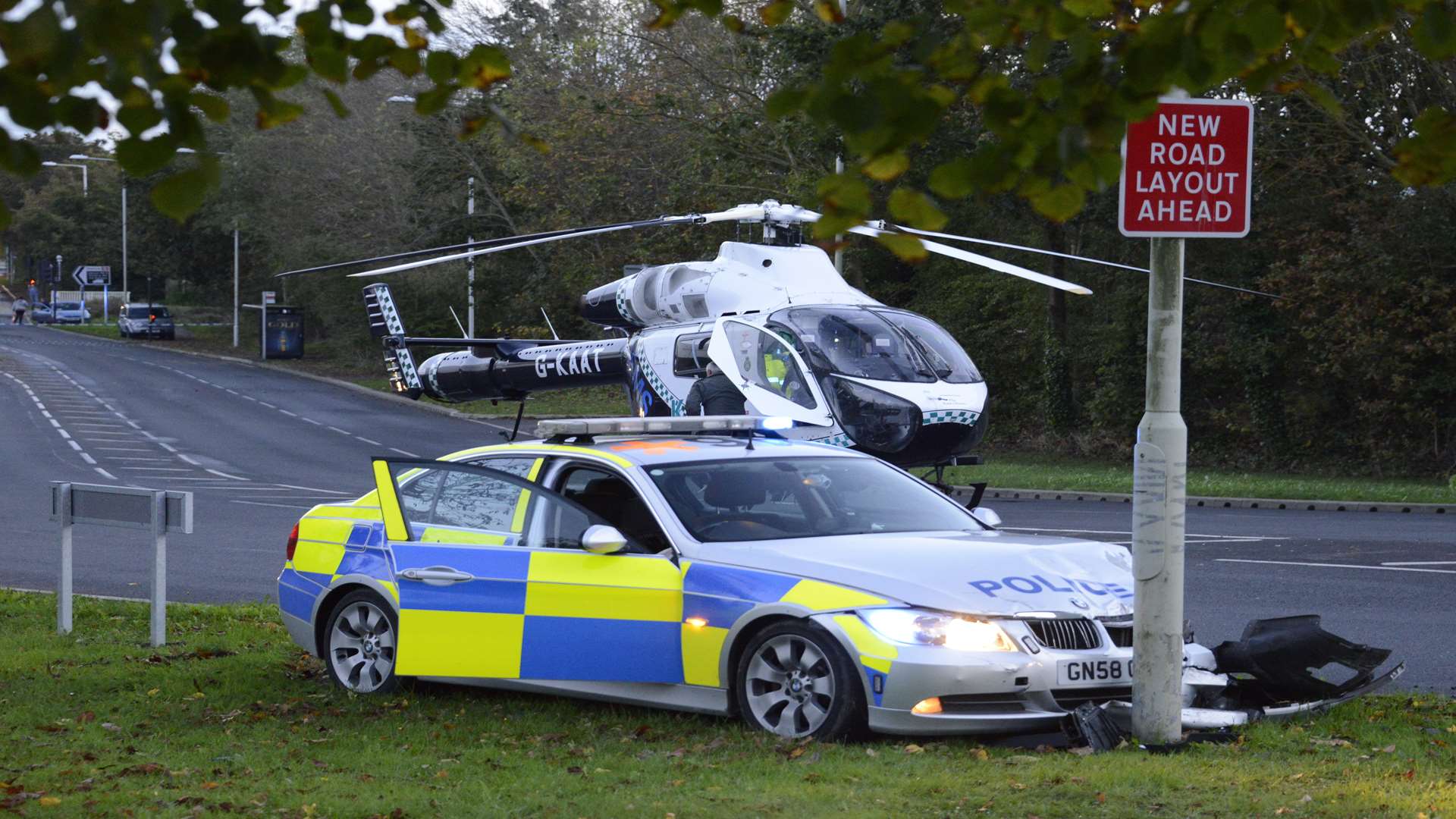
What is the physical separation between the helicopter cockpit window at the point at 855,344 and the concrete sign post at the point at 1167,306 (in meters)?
11.2

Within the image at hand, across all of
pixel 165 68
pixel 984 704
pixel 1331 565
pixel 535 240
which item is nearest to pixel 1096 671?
pixel 984 704

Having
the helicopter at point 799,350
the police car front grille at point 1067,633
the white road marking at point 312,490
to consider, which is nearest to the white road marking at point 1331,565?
the helicopter at point 799,350

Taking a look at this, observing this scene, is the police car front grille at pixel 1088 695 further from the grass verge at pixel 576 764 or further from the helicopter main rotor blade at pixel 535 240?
the helicopter main rotor blade at pixel 535 240

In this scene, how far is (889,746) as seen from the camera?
714 centimetres

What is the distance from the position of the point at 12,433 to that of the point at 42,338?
4941 cm

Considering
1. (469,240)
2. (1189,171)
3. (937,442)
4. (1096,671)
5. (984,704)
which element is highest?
(469,240)

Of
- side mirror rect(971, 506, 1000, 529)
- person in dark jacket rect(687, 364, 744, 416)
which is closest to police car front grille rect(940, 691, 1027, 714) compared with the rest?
side mirror rect(971, 506, 1000, 529)

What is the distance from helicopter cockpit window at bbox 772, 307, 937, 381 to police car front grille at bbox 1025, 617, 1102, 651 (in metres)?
11.2

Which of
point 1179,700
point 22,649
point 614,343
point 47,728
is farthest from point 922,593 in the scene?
point 614,343

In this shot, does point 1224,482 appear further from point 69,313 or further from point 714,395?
point 69,313

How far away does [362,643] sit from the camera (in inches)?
353

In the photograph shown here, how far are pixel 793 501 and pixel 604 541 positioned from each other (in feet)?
3.53

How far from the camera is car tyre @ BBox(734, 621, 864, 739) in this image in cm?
719

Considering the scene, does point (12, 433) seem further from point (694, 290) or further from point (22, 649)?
point (22, 649)
